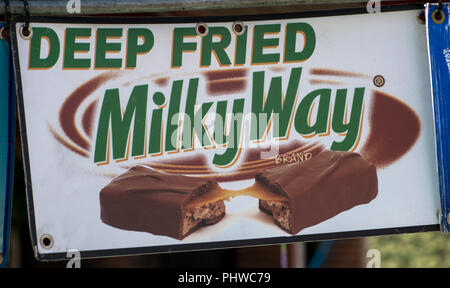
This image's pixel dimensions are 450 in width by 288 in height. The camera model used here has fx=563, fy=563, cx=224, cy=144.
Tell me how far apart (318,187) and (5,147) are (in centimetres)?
137

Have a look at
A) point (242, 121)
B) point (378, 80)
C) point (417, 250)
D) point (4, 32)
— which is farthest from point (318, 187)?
point (417, 250)

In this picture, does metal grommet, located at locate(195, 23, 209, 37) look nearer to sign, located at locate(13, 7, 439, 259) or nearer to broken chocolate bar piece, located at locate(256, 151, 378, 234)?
sign, located at locate(13, 7, 439, 259)

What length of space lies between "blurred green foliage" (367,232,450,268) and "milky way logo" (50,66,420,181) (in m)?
4.66

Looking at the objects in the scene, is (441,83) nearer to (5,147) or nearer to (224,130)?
(224,130)

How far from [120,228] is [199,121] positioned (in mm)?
575

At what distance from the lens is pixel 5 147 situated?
2.44 metres

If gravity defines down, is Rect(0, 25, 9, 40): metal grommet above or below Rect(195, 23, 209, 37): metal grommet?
above

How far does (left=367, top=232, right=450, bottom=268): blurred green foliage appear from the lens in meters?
6.94

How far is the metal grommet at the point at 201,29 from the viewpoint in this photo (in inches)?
98.0

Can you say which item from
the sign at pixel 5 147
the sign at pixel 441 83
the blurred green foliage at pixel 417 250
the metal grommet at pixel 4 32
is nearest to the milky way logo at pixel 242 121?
the sign at pixel 441 83

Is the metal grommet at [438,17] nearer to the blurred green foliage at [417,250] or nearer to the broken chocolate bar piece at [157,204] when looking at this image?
the broken chocolate bar piece at [157,204]

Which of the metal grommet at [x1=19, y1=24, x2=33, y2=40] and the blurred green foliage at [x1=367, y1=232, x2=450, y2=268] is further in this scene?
the blurred green foliage at [x1=367, y1=232, x2=450, y2=268]

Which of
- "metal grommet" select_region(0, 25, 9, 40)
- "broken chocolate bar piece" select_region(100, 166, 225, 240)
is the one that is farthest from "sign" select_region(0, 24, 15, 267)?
"broken chocolate bar piece" select_region(100, 166, 225, 240)
